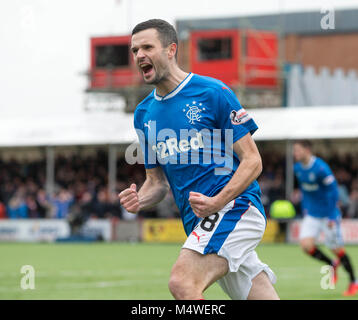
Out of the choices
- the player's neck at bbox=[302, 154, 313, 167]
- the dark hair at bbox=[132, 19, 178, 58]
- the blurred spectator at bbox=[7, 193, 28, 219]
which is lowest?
the blurred spectator at bbox=[7, 193, 28, 219]

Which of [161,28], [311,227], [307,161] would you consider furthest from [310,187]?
[161,28]

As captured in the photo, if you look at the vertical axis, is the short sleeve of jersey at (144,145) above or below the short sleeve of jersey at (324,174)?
above

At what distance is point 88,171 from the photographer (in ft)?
121

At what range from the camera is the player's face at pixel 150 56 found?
5.75 metres

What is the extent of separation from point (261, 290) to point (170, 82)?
1.51 metres

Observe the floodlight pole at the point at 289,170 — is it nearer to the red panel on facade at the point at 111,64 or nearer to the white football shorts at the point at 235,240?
the red panel on facade at the point at 111,64

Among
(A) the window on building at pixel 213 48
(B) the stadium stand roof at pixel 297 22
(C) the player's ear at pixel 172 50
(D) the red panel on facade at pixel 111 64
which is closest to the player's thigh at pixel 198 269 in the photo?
(C) the player's ear at pixel 172 50

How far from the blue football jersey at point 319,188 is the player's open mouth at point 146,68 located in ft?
26.8

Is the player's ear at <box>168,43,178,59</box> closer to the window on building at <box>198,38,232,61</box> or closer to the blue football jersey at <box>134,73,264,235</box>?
the blue football jersey at <box>134,73,264,235</box>

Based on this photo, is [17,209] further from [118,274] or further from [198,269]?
[198,269]

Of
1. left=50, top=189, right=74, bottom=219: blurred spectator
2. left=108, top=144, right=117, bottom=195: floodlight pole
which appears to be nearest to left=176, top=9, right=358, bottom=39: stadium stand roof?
left=108, top=144, right=117, bottom=195: floodlight pole

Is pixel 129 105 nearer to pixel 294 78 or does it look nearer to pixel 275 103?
pixel 275 103

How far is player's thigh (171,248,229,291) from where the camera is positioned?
5414mm

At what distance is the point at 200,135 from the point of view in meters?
5.77
